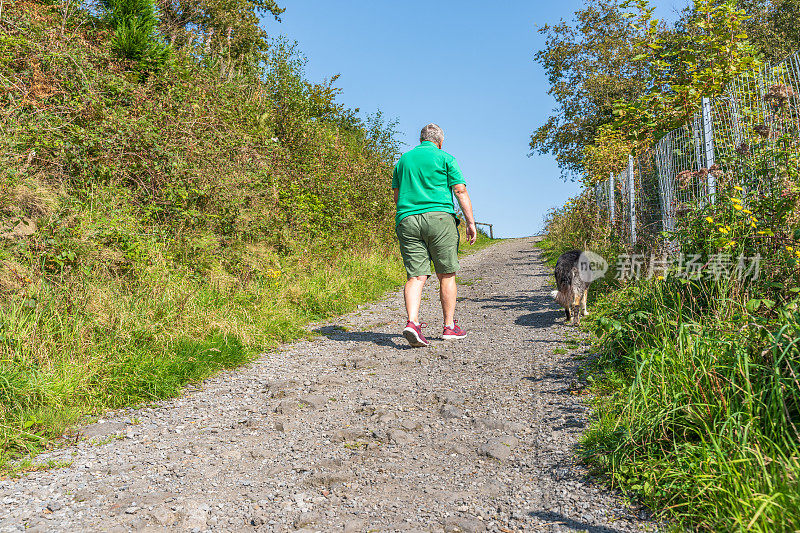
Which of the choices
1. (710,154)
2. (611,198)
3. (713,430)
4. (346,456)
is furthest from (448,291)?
(611,198)

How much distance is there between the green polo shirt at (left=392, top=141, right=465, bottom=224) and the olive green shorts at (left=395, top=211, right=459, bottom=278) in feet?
0.28

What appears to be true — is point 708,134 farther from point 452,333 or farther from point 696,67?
point 452,333

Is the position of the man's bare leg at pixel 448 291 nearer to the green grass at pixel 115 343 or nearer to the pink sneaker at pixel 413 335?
the pink sneaker at pixel 413 335

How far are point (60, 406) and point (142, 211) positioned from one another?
321cm

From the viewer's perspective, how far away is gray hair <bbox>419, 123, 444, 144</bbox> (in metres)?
A: 5.66

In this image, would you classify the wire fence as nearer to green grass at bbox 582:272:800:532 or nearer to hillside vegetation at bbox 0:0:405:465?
green grass at bbox 582:272:800:532

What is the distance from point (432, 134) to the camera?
5664mm

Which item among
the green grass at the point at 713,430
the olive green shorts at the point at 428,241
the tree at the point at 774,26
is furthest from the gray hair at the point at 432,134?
the tree at the point at 774,26

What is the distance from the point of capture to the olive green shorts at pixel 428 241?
551 centimetres

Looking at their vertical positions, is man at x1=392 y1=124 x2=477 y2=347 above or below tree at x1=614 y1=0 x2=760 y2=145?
below

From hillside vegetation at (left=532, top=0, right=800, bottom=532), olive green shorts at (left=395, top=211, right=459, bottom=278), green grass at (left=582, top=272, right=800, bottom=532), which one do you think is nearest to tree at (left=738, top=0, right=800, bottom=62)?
hillside vegetation at (left=532, top=0, right=800, bottom=532)

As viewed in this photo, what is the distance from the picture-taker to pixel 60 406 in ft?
12.0

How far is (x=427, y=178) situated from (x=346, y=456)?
124 inches

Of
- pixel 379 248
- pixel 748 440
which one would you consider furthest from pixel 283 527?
pixel 379 248
